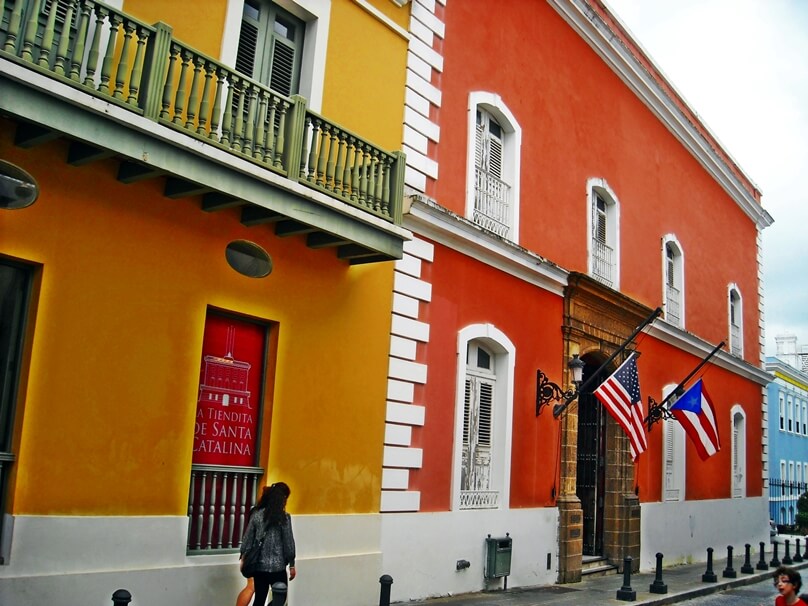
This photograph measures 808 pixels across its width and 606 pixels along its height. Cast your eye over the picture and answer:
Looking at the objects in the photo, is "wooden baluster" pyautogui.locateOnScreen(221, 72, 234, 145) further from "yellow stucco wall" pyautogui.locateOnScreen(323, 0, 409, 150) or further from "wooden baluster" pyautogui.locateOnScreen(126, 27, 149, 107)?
"yellow stucco wall" pyautogui.locateOnScreen(323, 0, 409, 150)

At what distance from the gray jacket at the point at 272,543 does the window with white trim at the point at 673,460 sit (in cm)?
1292

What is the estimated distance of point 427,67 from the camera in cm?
1249

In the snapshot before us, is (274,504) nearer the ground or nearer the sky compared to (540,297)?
nearer the ground

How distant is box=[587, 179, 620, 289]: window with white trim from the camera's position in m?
17.0

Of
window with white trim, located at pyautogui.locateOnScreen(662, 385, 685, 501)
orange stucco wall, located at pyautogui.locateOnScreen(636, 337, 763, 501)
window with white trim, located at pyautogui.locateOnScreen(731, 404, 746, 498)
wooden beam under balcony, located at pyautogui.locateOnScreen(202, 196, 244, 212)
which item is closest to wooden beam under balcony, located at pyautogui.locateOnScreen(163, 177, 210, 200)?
wooden beam under balcony, located at pyautogui.locateOnScreen(202, 196, 244, 212)

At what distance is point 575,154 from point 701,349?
797 cm

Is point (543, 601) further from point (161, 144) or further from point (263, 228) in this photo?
point (161, 144)

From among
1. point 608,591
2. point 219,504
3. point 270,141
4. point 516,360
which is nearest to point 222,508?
point 219,504

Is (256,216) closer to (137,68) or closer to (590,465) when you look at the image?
(137,68)

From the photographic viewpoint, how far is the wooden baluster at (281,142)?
900 cm

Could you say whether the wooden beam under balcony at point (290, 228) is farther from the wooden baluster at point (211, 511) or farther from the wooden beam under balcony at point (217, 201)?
the wooden baluster at point (211, 511)

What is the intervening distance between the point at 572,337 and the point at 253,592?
8.77 meters

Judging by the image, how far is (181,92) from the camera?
26.5 feet

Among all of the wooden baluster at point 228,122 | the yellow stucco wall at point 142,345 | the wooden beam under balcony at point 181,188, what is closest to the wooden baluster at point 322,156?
the yellow stucco wall at point 142,345
